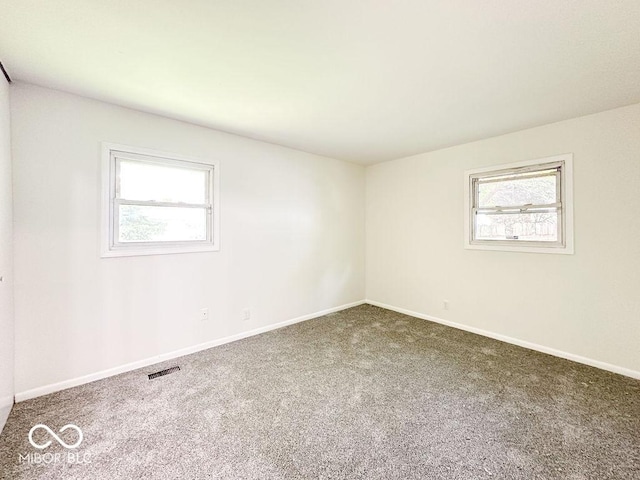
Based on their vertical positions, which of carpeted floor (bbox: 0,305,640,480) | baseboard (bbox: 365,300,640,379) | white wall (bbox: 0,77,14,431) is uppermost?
white wall (bbox: 0,77,14,431)

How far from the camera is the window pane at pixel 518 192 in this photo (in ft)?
9.46

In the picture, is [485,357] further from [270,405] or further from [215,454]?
[215,454]

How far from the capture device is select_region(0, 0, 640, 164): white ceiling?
1.36 m

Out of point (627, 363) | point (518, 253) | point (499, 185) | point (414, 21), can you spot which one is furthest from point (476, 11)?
point (627, 363)

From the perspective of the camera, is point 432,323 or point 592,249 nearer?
point 592,249

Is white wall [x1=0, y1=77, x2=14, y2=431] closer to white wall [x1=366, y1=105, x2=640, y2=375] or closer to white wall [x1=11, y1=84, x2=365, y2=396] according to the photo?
white wall [x1=11, y1=84, x2=365, y2=396]

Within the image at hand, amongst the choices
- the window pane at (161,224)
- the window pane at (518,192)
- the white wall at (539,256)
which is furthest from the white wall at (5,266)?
the window pane at (518,192)

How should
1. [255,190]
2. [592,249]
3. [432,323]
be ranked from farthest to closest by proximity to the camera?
[432,323], [255,190], [592,249]

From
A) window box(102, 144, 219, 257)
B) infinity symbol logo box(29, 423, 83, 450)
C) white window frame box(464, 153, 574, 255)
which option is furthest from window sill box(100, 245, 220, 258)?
white window frame box(464, 153, 574, 255)

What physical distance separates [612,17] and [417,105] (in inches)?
47.3

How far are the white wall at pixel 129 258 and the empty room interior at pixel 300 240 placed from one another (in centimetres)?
2

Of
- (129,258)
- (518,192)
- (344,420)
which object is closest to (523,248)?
(518,192)

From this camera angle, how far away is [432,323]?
373cm

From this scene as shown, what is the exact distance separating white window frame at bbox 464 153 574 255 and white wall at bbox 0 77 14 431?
445 centimetres
